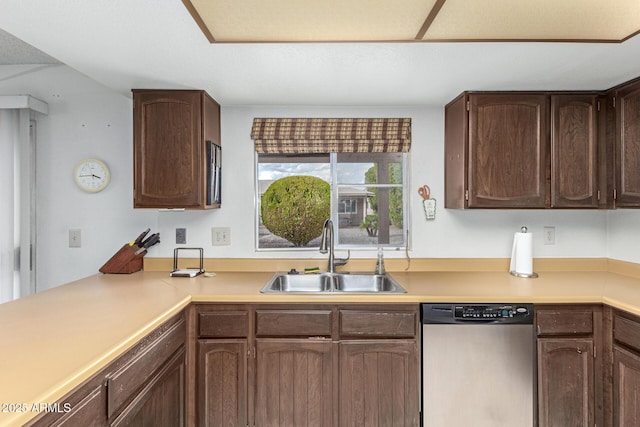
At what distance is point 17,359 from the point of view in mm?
1155

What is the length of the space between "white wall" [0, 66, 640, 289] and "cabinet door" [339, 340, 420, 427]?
814mm

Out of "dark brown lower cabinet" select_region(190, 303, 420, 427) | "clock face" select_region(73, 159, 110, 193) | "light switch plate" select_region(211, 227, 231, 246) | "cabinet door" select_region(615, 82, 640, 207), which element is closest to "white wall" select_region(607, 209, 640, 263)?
"cabinet door" select_region(615, 82, 640, 207)

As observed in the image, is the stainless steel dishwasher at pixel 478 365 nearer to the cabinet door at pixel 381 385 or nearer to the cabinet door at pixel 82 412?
the cabinet door at pixel 381 385

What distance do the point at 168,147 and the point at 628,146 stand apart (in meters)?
2.65

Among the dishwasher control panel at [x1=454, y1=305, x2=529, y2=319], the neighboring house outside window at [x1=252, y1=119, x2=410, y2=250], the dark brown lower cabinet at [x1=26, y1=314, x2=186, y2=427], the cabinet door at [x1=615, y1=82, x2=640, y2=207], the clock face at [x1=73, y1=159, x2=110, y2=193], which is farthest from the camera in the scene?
the neighboring house outside window at [x1=252, y1=119, x2=410, y2=250]

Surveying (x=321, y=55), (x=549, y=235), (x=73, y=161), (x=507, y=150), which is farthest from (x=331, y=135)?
(x=73, y=161)

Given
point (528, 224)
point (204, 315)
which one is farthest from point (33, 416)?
point (528, 224)

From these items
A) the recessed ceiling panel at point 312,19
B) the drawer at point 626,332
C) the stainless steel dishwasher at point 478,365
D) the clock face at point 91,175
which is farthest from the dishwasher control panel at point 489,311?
the clock face at point 91,175

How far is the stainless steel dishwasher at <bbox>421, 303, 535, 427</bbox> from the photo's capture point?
6.58 ft

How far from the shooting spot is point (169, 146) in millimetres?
2350

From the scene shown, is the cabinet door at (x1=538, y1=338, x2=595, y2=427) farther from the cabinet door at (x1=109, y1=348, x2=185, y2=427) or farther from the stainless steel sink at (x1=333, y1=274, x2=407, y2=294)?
the cabinet door at (x1=109, y1=348, x2=185, y2=427)

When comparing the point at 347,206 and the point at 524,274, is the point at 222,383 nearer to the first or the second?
the point at 347,206

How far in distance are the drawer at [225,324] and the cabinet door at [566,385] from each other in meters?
1.52

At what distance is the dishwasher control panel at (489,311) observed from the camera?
2.00m
